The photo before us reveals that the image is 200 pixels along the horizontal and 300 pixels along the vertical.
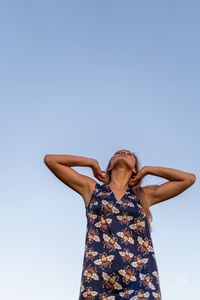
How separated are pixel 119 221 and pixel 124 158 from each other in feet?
3.37

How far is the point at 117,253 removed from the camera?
4523 millimetres

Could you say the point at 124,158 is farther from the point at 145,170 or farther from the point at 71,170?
the point at 71,170

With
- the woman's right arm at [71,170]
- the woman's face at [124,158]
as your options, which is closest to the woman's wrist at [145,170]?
the woman's face at [124,158]

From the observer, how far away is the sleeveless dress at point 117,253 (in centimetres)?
437

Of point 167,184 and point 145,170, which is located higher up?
point 145,170

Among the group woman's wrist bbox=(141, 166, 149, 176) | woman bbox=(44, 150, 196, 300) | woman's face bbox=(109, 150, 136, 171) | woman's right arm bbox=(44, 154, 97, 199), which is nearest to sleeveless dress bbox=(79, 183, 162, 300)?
woman bbox=(44, 150, 196, 300)

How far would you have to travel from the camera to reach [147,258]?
15.1 ft

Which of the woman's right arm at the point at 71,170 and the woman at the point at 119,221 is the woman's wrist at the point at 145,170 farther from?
the woman's right arm at the point at 71,170

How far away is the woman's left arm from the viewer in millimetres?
5332

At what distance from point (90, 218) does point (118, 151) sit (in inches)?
47.6

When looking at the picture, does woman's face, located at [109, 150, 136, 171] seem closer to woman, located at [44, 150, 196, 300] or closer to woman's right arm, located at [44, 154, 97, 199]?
woman, located at [44, 150, 196, 300]

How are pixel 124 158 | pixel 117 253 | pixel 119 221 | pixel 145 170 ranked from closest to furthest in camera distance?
pixel 117 253 → pixel 119 221 → pixel 145 170 → pixel 124 158

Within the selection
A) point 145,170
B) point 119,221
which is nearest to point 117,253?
point 119,221

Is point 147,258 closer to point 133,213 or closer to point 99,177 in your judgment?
point 133,213
